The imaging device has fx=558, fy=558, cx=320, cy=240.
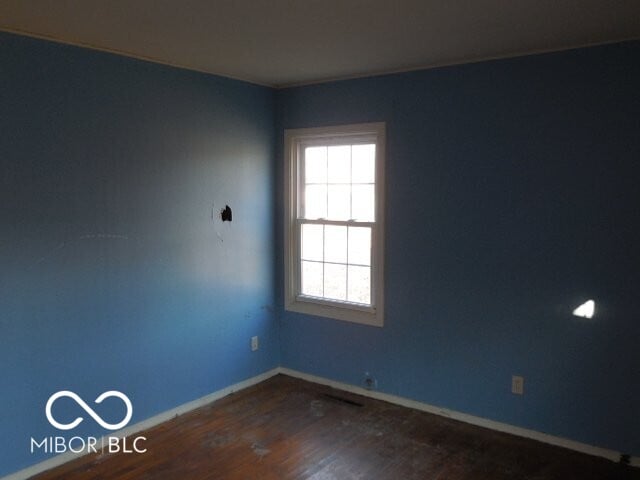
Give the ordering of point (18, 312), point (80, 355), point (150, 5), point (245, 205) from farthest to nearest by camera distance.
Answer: point (245, 205)
point (80, 355)
point (18, 312)
point (150, 5)

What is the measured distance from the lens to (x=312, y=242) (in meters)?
4.54

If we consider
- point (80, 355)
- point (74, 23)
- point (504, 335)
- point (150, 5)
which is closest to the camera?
point (150, 5)

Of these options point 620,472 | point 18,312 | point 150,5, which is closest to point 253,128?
point 150,5

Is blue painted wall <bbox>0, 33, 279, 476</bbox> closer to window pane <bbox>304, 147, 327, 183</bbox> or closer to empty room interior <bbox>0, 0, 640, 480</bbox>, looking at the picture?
empty room interior <bbox>0, 0, 640, 480</bbox>

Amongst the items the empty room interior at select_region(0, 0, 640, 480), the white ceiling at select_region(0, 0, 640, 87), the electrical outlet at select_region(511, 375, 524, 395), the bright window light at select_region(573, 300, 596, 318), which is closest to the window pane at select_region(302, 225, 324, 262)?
the empty room interior at select_region(0, 0, 640, 480)

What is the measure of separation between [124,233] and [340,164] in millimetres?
1704

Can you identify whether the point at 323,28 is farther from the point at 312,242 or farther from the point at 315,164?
the point at 312,242

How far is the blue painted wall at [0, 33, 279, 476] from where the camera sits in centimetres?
296

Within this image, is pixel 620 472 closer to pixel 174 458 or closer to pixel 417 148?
pixel 417 148

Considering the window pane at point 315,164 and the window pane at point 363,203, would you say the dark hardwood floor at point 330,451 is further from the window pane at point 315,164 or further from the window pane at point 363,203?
the window pane at point 315,164

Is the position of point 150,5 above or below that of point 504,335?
above

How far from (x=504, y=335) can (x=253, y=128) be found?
238 centimetres

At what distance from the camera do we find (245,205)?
14.2 ft

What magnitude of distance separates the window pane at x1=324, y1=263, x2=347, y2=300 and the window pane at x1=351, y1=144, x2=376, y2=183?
2.30 ft
